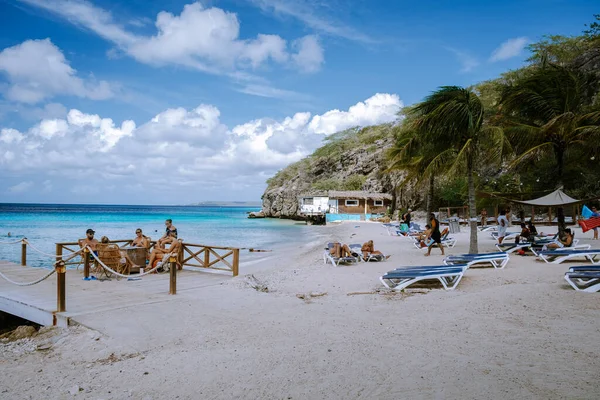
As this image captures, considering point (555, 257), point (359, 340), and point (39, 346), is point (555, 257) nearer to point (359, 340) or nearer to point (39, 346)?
point (359, 340)

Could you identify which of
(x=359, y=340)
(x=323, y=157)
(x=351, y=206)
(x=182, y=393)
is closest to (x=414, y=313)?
(x=359, y=340)

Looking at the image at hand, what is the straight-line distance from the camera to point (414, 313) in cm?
606

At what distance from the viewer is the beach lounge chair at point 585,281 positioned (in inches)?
259

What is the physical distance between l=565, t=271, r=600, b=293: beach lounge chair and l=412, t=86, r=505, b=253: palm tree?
5.10m

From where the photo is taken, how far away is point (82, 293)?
7.89m

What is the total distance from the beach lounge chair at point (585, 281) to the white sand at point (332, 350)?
0.57 feet

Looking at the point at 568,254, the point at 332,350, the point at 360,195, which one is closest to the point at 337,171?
the point at 360,195

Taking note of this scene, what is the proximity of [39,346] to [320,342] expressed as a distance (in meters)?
3.78

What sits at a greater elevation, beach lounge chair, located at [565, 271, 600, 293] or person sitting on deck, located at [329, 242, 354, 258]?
beach lounge chair, located at [565, 271, 600, 293]

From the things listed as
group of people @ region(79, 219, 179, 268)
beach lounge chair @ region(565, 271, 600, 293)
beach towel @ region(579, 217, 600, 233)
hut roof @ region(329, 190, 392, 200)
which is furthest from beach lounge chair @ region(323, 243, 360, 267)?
hut roof @ region(329, 190, 392, 200)

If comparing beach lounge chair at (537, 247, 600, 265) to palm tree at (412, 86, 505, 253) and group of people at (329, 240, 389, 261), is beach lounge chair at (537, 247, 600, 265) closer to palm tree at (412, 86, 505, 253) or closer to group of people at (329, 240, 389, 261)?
palm tree at (412, 86, 505, 253)

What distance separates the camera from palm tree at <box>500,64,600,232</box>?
13.4 meters

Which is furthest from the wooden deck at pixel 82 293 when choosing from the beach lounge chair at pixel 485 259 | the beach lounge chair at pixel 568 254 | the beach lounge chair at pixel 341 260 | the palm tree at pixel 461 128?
the beach lounge chair at pixel 568 254

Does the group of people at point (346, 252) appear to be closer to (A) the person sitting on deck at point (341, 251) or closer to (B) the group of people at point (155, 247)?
(A) the person sitting on deck at point (341, 251)
